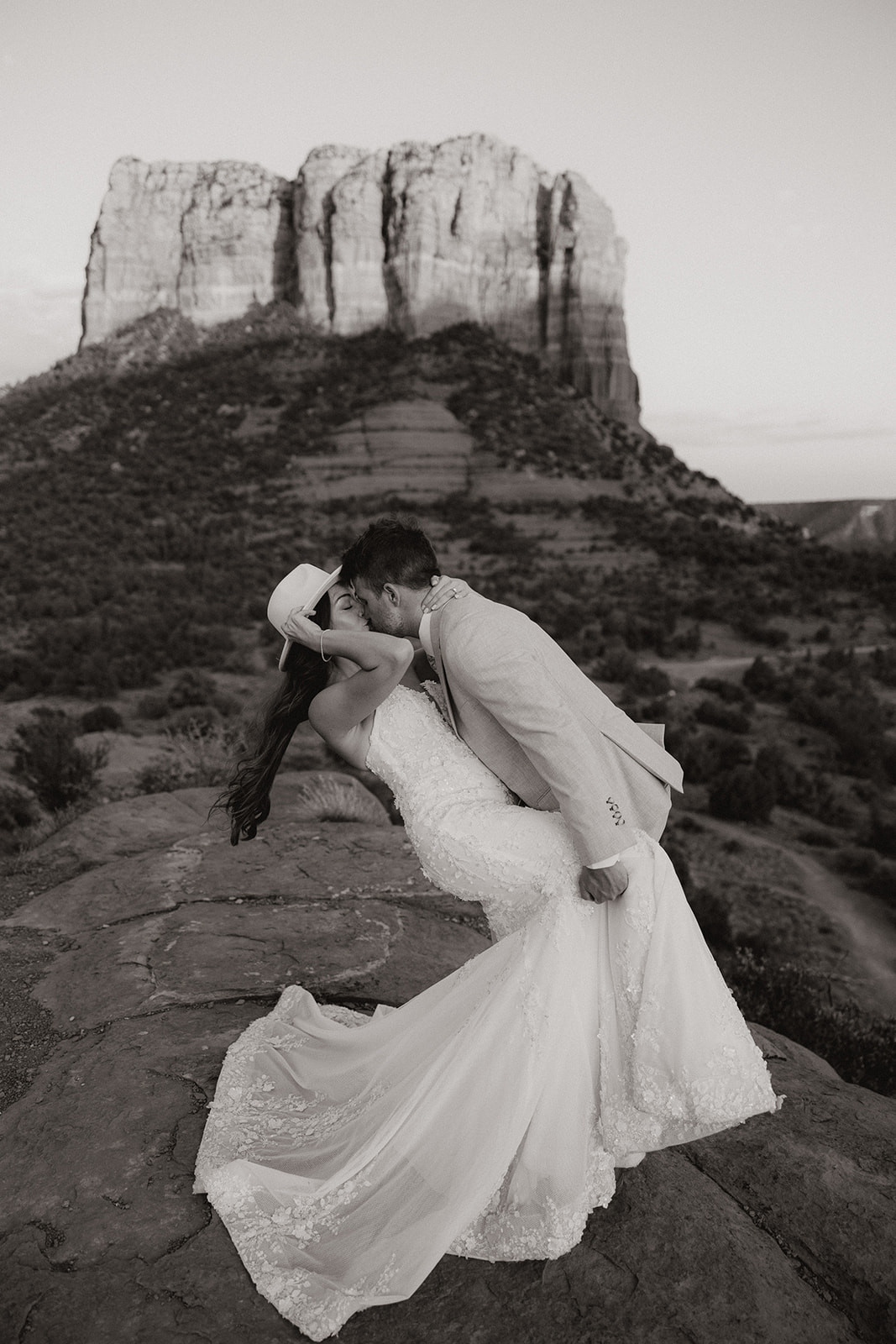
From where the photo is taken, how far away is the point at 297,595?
9.30ft

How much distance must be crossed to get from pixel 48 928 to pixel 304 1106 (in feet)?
8.90

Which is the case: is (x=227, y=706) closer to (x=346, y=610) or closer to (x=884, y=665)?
(x=346, y=610)

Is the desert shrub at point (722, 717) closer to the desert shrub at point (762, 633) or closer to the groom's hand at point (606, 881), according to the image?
the desert shrub at point (762, 633)

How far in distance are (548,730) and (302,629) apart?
0.83m

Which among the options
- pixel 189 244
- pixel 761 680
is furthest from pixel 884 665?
Result: pixel 189 244

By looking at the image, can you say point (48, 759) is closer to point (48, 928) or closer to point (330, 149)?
point (48, 928)

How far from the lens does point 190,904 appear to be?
17.1 ft

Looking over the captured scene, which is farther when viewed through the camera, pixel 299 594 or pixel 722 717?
pixel 722 717

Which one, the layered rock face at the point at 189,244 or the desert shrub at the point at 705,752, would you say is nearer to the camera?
the desert shrub at the point at 705,752

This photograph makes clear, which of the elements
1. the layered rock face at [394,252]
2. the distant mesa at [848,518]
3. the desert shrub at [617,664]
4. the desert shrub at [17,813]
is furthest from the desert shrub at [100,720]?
the distant mesa at [848,518]

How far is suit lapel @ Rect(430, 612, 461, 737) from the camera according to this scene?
2.63 metres

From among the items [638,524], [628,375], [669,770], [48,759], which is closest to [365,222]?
[628,375]

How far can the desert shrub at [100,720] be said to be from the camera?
14.7 metres

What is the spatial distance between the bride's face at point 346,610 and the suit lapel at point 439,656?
0.80 feet
